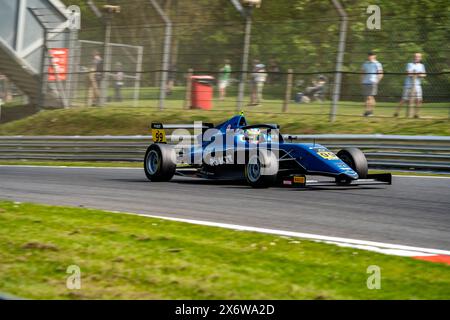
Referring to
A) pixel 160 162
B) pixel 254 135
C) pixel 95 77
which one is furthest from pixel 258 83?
pixel 254 135

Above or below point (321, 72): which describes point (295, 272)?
below

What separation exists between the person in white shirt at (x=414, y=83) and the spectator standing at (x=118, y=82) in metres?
7.79

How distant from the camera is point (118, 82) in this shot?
68.7 feet

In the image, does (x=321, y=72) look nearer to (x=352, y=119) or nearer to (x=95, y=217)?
(x=352, y=119)

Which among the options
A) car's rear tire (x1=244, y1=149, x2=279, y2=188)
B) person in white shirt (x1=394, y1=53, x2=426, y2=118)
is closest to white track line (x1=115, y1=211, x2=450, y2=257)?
car's rear tire (x1=244, y1=149, x2=279, y2=188)

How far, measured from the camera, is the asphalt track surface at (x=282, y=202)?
7699 mm

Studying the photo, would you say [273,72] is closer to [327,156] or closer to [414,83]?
[414,83]

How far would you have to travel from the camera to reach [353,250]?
649 cm

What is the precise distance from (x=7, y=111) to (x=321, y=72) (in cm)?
1181

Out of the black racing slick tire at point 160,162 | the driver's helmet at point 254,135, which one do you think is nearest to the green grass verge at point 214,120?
the driver's helmet at point 254,135
